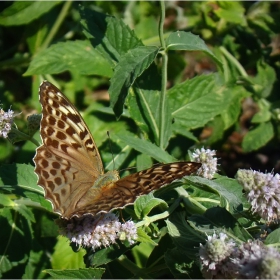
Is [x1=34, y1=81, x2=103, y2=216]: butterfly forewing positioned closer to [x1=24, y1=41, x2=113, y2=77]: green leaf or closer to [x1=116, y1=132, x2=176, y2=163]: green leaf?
[x1=116, y1=132, x2=176, y2=163]: green leaf

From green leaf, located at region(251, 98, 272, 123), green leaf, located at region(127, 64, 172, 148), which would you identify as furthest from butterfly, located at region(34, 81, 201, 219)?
green leaf, located at region(251, 98, 272, 123)

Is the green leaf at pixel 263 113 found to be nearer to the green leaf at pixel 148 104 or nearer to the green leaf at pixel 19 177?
the green leaf at pixel 148 104

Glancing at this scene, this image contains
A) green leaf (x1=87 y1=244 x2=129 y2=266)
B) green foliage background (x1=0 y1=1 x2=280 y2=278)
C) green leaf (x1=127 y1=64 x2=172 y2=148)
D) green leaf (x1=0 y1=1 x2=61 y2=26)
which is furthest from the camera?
green leaf (x1=0 y1=1 x2=61 y2=26)

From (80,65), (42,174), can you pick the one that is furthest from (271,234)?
(80,65)

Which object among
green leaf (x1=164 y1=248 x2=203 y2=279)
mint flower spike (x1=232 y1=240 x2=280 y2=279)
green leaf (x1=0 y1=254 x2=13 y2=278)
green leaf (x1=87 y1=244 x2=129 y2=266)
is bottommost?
green leaf (x1=0 y1=254 x2=13 y2=278)

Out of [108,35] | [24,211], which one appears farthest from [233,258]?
[108,35]
